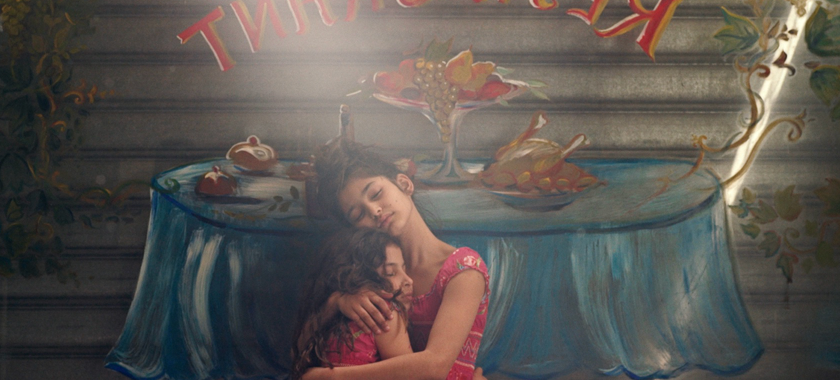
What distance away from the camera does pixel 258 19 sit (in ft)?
8.44

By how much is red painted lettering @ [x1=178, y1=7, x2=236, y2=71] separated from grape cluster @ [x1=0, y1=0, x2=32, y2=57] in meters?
0.62

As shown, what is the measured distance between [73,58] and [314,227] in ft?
3.66

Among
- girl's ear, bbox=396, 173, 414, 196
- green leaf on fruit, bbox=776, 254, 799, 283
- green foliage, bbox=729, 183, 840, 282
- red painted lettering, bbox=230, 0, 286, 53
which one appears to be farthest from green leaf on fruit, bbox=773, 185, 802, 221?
red painted lettering, bbox=230, 0, 286, 53

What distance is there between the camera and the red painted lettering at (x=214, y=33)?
8.45ft

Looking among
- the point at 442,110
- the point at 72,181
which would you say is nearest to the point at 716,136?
the point at 442,110

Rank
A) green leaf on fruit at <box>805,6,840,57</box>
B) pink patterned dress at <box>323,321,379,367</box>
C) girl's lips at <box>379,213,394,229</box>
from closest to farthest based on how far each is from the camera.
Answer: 1. pink patterned dress at <box>323,321,379,367</box>
2. girl's lips at <box>379,213,394,229</box>
3. green leaf on fruit at <box>805,6,840,57</box>

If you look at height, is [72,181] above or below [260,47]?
below

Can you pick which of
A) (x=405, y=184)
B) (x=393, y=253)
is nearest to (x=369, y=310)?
(x=393, y=253)

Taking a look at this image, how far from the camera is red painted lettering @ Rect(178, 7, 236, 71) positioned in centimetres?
258

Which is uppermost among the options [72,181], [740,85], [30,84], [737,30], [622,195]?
[737,30]

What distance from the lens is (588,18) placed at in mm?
2582

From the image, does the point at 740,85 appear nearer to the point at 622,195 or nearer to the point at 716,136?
the point at 716,136

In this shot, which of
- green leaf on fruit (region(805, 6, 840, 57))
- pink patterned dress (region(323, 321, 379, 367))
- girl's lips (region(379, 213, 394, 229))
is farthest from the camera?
green leaf on fruit (region(805, 6, 840, 57))

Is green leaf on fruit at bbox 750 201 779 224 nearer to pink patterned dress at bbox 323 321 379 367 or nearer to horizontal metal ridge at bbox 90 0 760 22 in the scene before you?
horizontal metal ridge at bbox 90 0 760 22
